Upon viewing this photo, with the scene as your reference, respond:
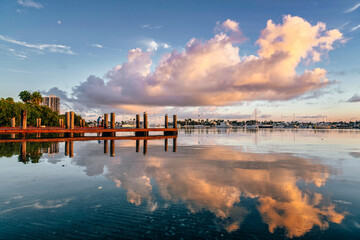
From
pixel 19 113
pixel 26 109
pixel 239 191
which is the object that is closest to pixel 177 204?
pixel 239 191

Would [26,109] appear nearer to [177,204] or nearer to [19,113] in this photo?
[19,113]

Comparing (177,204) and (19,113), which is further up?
(19,113)

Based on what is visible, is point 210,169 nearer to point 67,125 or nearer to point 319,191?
point 319,191

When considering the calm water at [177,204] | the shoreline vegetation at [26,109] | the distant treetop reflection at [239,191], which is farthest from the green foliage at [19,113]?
the distant treetop reflection at [239,191]

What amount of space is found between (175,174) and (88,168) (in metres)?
5.64

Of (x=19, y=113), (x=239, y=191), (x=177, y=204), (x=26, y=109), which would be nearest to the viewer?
(x=177, y=204)

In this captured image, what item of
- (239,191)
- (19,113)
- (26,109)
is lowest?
(239,191)

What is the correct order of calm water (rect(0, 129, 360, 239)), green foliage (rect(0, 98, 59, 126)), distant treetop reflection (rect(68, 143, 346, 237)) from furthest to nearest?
green foliage (rect(0, 98, 59, 126)) < distant treetop reflection (rect(68, 143, 346, 237)) < calm water (rect(0, 129, 360, 239))

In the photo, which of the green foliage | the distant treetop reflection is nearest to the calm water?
the distant treetop reflection

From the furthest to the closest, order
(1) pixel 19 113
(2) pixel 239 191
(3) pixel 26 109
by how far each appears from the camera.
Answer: (3) pixel 26 109
(1) pixel 19 113
(2) pixel 239 191

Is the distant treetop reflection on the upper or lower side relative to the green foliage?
lower

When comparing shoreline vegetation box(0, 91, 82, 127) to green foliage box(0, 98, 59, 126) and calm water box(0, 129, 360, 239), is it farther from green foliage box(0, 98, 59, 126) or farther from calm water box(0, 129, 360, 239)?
calm water box(0, 129, 360, 239)

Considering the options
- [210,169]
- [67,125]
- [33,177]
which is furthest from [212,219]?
[67,125]

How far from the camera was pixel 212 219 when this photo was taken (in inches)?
260
